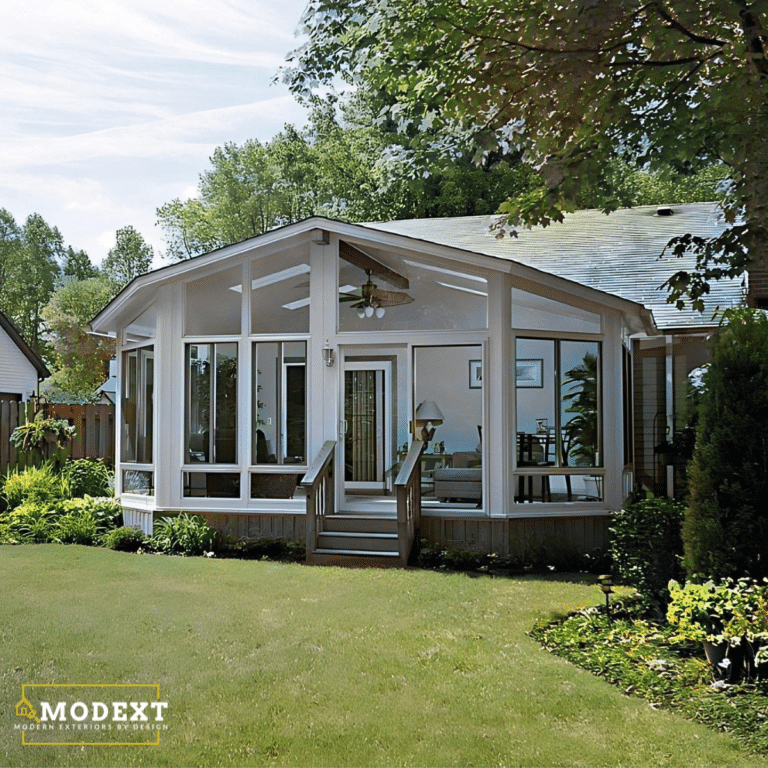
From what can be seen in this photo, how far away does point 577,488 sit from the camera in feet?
33.9

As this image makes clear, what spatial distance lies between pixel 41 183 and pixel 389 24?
4998 cm

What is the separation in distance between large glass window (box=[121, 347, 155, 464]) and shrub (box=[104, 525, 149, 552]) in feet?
3.35

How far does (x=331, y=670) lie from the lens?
5.43 m

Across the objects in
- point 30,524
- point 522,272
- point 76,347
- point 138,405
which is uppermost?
point 76,347

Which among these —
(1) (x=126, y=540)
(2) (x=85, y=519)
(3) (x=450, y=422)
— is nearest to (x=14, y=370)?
(2) (x=85, y=519)

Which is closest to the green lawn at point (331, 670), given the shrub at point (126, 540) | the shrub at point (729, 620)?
the shrub at point (729, 620)

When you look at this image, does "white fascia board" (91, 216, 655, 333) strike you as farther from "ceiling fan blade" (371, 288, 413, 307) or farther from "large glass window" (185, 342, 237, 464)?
"large glass window" (185, 342, 237, 464)

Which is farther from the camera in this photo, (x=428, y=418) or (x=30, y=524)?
(x=428, y=418)

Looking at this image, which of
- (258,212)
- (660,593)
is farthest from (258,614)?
(258,212)

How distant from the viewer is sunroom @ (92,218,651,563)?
10.0 meters

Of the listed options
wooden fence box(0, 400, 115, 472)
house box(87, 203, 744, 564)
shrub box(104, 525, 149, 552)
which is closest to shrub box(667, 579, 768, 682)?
house box(87, 203, 744, 564)

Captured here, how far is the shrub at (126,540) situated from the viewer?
10.5 meters

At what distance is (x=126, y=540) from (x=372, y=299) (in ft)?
13.9

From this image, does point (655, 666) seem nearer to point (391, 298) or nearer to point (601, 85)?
point (601, 85)
